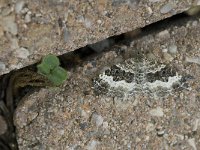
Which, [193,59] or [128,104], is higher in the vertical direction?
[193,59]

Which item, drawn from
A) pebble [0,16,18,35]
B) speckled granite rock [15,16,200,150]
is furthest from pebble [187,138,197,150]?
pebble [0,16,18,35]

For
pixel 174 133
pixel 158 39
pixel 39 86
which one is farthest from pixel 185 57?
pixel 39 86

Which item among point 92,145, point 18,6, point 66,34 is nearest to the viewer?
point 18,6

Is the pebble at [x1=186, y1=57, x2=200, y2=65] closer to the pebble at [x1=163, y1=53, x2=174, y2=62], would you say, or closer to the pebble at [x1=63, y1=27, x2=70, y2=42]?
the pebble at [x1=163, y1=53, x2=174, y2=62]

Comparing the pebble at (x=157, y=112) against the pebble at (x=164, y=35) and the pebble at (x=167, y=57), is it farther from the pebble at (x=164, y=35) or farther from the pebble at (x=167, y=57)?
the pebble at (x=164, y=35)

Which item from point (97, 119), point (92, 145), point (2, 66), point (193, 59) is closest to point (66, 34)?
point (2, 66)

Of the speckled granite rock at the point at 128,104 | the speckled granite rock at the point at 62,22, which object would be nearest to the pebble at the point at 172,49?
the speckled granite rock at the point at 128,104

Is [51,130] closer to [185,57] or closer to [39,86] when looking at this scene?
[39,86]

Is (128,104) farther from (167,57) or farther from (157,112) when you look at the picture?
(167,57)
